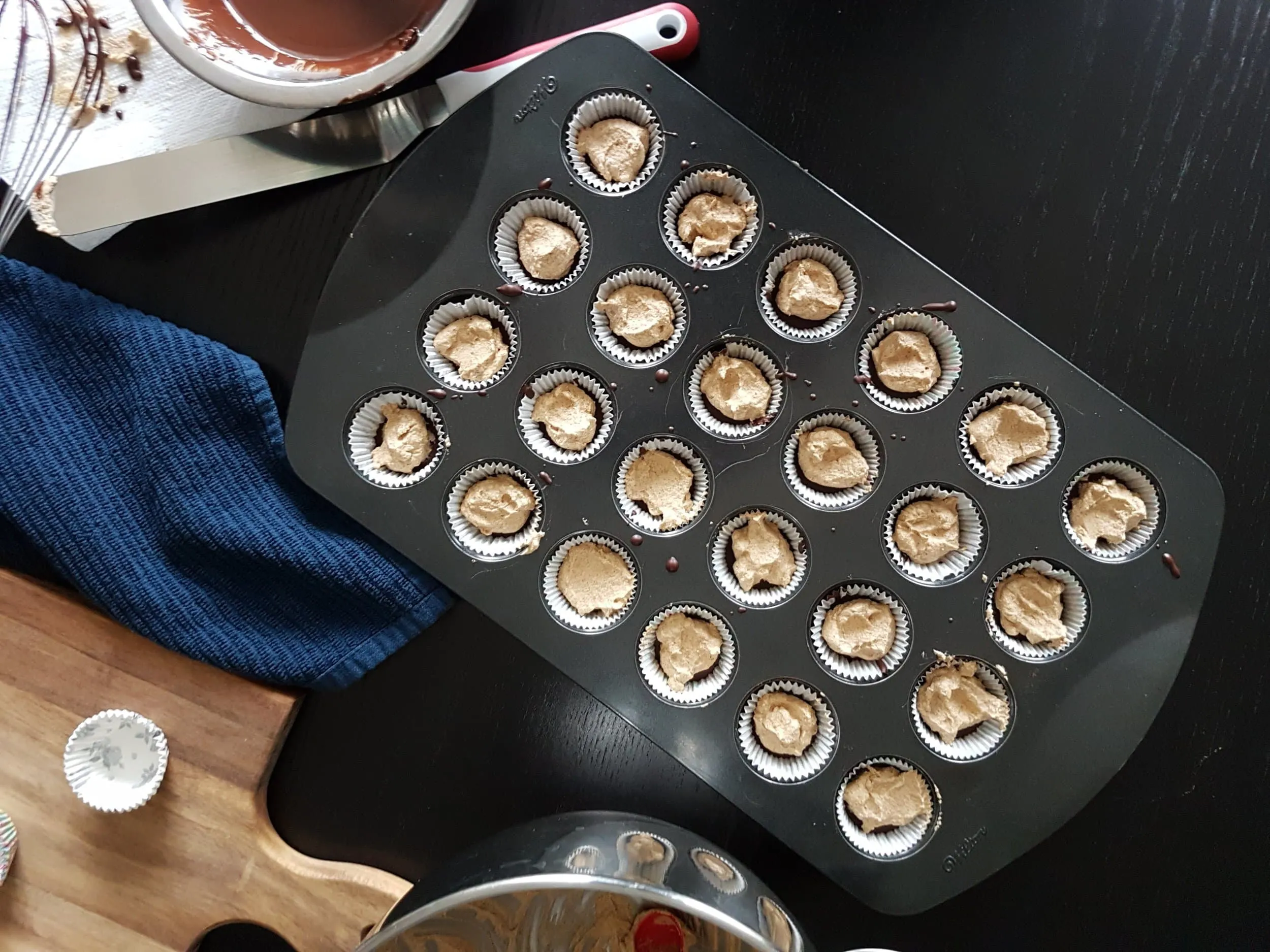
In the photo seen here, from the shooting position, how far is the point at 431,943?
2.69 feet

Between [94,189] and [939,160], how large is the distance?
1.23m

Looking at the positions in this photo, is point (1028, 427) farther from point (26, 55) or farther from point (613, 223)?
point (26, 55)

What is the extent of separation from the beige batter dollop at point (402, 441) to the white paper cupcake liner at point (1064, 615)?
0.84 m

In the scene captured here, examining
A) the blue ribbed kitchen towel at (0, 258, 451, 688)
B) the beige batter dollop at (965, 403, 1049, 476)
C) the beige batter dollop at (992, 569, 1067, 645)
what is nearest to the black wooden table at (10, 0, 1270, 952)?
the blue ribbed kitchen towel at (0, 258, 451, 688)

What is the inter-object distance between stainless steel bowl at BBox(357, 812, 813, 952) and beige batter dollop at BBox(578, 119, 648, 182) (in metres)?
0.88

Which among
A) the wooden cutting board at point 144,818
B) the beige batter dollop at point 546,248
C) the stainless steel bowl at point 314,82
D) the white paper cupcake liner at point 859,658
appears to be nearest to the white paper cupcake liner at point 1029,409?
the white paper cupcake liner at point 859,658

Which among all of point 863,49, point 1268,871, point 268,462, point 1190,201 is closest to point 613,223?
point 863,49

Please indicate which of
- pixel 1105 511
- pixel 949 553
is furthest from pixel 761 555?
pixel 1105 511

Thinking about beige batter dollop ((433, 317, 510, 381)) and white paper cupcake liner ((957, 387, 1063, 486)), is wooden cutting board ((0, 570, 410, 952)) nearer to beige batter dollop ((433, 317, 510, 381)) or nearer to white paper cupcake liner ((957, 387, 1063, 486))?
beige batter dollop ((433, 317, 510, 381))

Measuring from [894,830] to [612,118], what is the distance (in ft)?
3.62

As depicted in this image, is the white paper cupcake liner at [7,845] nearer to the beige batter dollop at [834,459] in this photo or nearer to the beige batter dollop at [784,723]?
the beige batter dollop at [784,723]

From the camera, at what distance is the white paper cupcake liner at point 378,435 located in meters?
1.10

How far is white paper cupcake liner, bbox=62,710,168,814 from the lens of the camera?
111 cm

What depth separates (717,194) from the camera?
1112 millimetres
